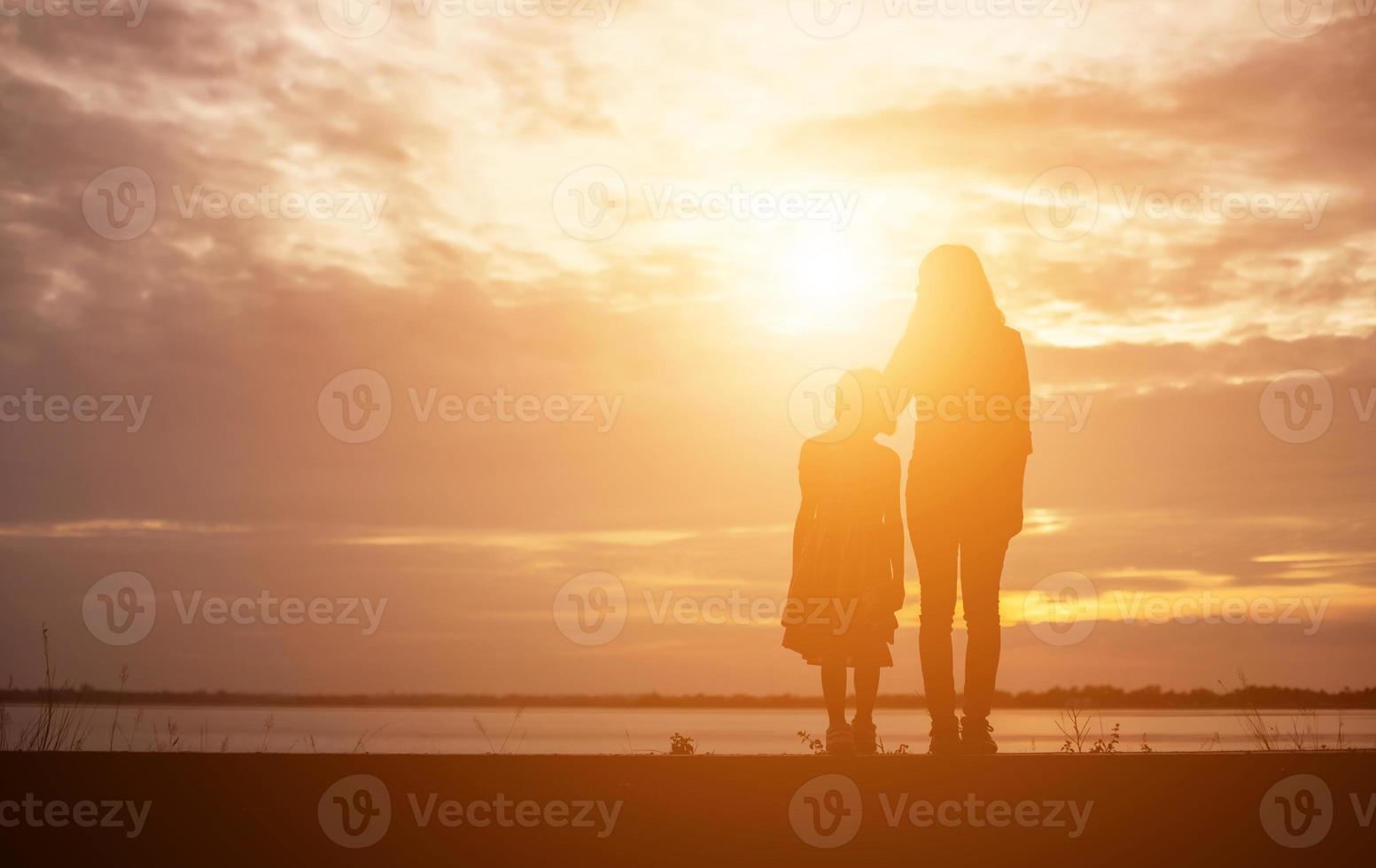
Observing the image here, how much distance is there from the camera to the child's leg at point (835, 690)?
8.35 m

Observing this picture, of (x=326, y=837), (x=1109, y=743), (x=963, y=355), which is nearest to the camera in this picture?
(x=326, y=837)

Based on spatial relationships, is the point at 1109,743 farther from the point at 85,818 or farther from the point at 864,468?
the point at 85,818

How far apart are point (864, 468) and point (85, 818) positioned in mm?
5322

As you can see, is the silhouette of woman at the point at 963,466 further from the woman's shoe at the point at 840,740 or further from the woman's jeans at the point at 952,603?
the woman's shoe at the point at 840,740

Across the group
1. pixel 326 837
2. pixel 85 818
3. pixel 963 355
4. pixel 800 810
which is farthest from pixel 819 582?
pixel 85 818

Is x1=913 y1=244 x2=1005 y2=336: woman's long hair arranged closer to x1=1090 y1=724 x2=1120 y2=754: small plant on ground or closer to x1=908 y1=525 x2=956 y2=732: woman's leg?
x1=908 y1=525 x2=956 y2=732: woman's leg

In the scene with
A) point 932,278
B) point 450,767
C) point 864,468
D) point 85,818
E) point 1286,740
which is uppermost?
point 932,278

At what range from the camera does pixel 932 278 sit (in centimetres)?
803

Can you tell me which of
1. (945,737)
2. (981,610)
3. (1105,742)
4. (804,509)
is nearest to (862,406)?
(804,509)
